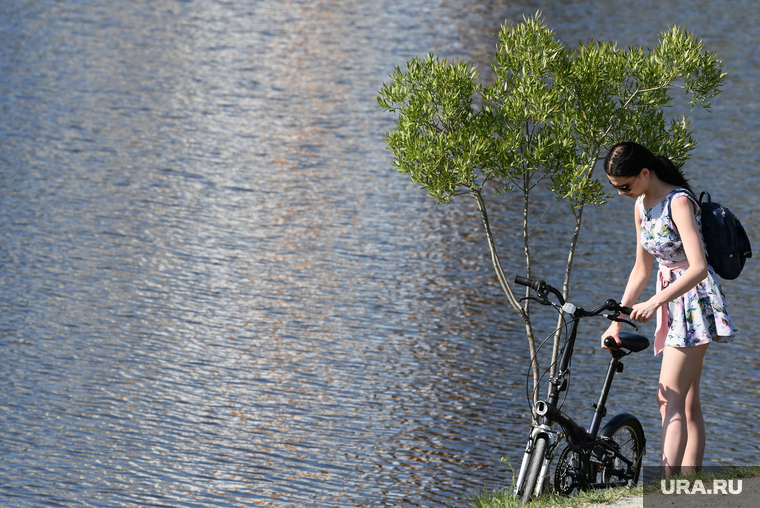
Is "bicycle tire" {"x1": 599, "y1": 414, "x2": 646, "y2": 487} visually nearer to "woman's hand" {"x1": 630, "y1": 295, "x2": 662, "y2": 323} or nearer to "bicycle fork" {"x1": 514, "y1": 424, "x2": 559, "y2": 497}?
"bicycle fork" {"x1": 514, "y1": 424, "x2": 559, "y2": 497}

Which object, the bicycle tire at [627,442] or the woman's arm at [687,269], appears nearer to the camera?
the woman's arm at [687,269]

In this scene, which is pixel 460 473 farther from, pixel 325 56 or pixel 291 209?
pixel 325 56

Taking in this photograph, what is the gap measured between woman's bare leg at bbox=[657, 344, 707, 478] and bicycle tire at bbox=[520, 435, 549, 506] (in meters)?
0.84

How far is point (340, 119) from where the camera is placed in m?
21.8

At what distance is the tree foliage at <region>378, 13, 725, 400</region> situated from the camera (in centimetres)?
778

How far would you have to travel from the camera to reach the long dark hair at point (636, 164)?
20.6 ft

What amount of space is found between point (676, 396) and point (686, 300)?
1.97 feet

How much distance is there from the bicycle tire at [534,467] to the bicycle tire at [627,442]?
662 mm

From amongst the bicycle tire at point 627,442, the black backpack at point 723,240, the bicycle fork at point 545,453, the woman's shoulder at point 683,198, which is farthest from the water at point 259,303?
the woman's shoulder at point 683,198

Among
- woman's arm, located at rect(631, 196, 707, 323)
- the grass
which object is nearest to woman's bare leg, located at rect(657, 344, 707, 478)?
the grass

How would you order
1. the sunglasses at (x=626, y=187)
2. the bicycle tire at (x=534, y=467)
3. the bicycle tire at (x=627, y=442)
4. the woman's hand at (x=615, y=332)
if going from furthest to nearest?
the bicycle tire at (x=627, y=442)
the woman's hand at (x=615, y=332)
the sunglasses at (x=626, y=187)
the bicycle tire at (x=534, y=467)

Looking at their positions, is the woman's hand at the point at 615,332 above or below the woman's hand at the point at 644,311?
below

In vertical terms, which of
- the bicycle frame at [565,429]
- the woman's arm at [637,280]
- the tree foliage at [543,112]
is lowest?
the bicycle frame at [565,429]

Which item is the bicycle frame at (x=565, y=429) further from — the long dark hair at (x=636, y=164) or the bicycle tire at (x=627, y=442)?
the long dark hair at (x=636, y=164)
